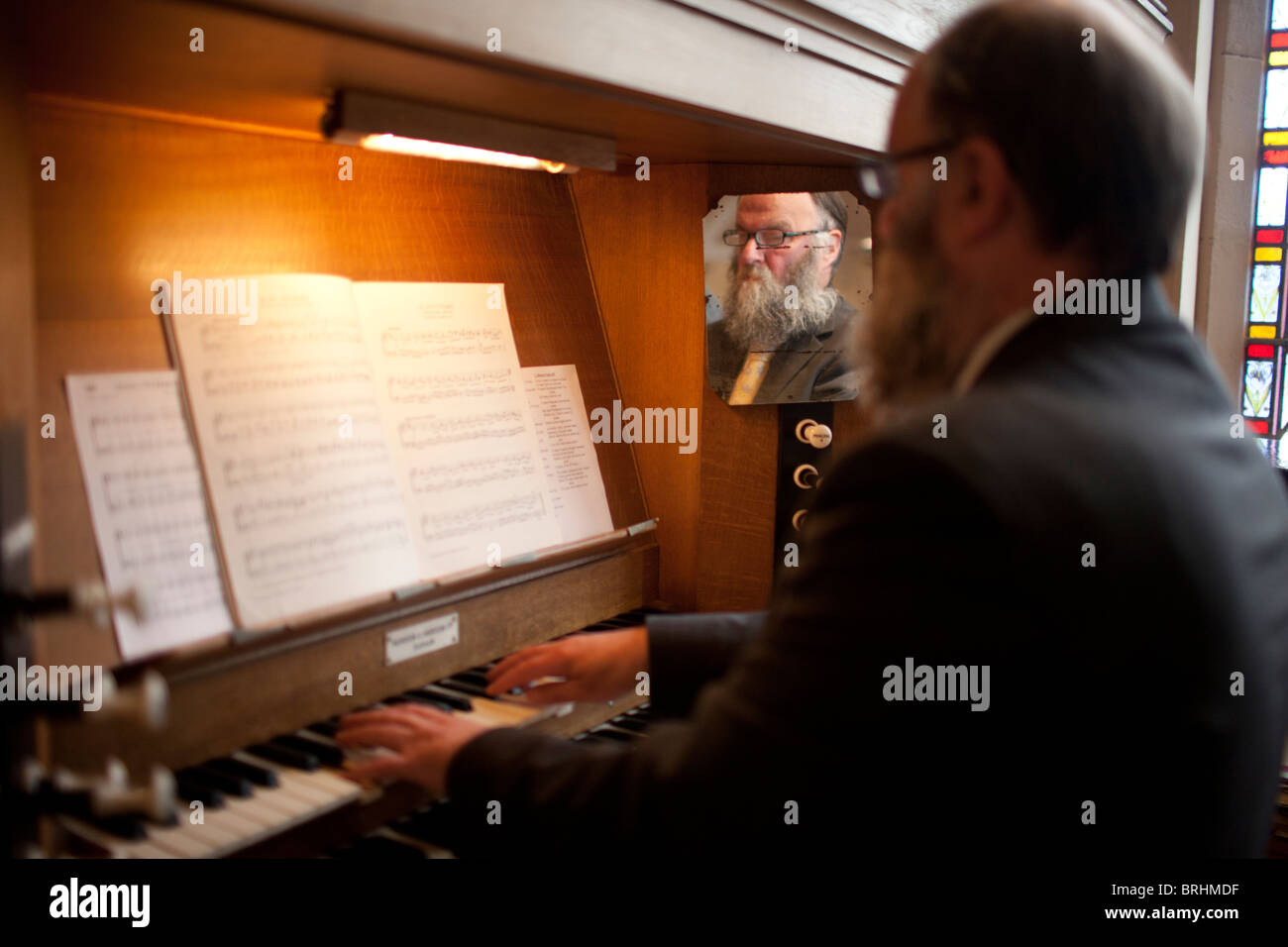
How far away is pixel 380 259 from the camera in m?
1.99

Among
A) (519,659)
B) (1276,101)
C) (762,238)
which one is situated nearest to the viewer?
(519,659)

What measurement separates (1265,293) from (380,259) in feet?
13.3

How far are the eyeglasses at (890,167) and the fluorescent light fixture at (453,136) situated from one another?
754mm

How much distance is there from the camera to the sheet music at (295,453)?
1.62 meters

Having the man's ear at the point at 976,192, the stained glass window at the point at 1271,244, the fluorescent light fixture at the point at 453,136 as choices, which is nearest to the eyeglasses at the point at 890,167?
the man's ear at the point at 976,192

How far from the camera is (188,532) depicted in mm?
1552

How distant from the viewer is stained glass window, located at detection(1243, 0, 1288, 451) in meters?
4.37

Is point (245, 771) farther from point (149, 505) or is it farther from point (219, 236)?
point (219, 236)

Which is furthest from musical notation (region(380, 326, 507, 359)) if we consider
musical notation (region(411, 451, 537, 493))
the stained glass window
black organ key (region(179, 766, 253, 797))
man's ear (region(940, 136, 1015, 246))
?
the stained glass window

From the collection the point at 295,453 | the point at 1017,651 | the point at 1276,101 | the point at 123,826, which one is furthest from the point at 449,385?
the point at 1276,101

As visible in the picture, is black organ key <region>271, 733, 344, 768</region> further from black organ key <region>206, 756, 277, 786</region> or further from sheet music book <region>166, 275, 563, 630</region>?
sheet music book <region>166, 275, 563, 630</region>

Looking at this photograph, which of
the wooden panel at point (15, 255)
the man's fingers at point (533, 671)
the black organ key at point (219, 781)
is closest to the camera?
the wooden panel at point (15, 255)

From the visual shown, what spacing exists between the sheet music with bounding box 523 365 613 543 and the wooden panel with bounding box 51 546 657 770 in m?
0.12

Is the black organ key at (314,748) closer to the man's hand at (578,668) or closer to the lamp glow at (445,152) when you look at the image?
the man's hand at (578,668)
